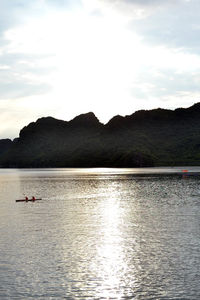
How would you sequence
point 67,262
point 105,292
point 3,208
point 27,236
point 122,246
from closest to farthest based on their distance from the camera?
point 105,292, point 67,262, point 122,246, point 27,236, point 3,208

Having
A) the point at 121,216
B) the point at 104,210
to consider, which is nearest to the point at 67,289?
the point at 121,216

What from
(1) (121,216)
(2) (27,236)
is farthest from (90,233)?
(1) (121,216)

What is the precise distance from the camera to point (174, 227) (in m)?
59.5

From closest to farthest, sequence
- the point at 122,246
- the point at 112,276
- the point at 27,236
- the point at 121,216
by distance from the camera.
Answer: the point at 112,276
the point at 122,246
the point at 27,236
the point at 121,216

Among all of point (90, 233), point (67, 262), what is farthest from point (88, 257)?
point (90, 233)

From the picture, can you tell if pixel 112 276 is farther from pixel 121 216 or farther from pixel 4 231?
pixel 121 216

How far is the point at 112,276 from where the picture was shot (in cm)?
3353

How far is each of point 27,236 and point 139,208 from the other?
39.5m

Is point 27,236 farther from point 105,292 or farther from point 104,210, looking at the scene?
point 104,210

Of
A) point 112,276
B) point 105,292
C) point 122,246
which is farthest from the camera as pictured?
point 122,246

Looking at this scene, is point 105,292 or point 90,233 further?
point 90,233

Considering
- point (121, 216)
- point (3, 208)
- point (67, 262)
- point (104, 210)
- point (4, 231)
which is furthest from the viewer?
point (3, 208)

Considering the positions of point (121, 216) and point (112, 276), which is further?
point (121, 216)

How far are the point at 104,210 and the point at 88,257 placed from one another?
4377 centimetres
